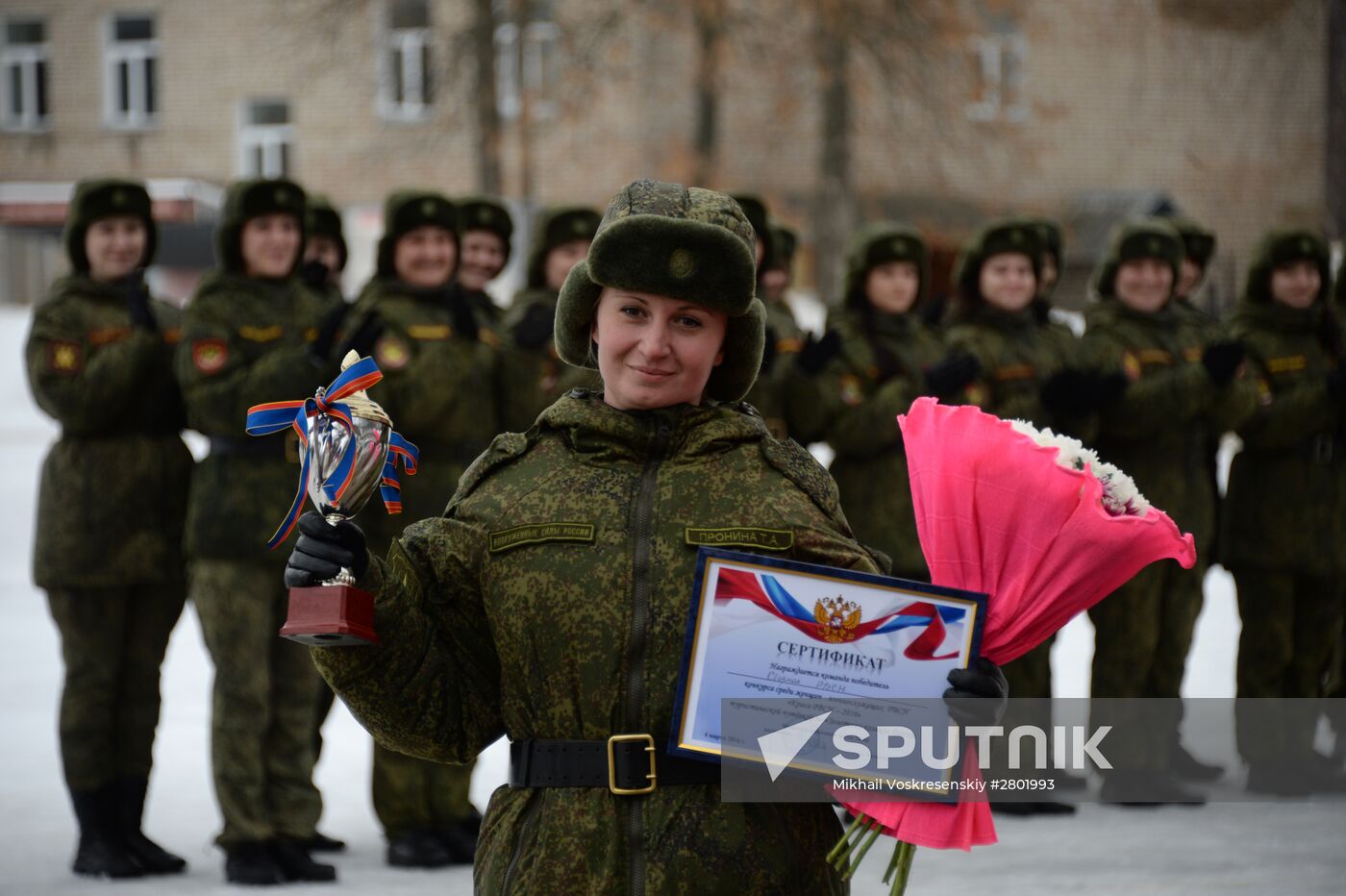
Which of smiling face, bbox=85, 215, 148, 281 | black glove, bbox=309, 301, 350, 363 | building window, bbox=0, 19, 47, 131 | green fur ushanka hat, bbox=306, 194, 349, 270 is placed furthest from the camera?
building window, bbox=0, 19, 47, 131

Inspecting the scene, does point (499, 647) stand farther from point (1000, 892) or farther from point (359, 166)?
point (359, 166)

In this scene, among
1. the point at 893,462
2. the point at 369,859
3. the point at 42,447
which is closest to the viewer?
the point at 369,859

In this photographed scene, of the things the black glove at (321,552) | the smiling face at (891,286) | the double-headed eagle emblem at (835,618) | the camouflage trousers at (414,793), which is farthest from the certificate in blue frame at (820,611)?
the smiling face at (891,286)

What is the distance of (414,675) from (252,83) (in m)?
25.8

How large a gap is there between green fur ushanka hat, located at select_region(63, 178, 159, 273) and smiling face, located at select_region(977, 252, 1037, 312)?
3.50m

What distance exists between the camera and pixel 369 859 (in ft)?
21.2

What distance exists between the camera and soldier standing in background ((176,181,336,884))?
610 cm

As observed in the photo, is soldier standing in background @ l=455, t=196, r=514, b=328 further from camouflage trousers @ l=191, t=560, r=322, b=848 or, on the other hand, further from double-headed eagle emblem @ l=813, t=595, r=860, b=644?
double-headed eagle emblem @ l=813, t=595, r=860, b=644

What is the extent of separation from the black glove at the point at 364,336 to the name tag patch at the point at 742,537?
3664mm

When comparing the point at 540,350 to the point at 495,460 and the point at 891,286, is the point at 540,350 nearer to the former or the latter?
the point at 891,286

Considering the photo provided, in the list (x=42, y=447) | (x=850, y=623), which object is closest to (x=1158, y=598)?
(x=850, y=623)

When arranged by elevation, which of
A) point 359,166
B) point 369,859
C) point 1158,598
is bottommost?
point 369,859

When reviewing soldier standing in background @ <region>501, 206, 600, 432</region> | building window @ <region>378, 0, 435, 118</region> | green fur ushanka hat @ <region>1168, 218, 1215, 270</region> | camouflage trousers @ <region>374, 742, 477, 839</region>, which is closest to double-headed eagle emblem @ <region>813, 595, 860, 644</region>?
camouflage trousers @ <region>374, 742, 477, 839</region>

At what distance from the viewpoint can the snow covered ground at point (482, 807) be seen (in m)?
6.14
